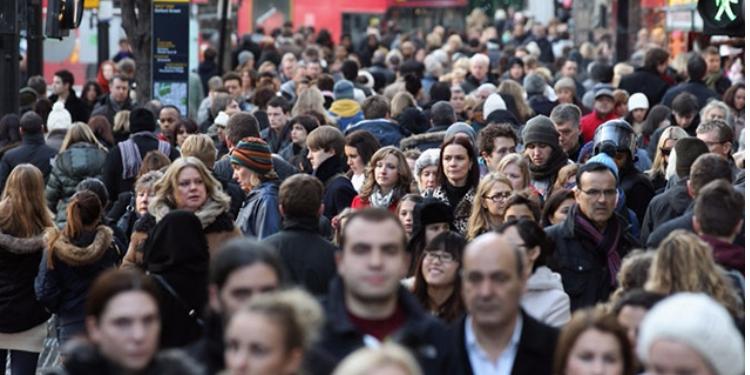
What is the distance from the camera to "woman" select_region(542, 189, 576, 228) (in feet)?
36.8

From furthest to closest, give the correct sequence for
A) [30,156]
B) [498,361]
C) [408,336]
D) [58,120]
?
[58,120], [30,156], [498,361], [408,336]

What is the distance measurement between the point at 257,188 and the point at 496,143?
2.04 meters

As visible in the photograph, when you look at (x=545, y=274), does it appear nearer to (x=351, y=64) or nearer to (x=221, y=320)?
(x=221, y=320)

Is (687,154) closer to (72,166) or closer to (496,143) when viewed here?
(496,143)

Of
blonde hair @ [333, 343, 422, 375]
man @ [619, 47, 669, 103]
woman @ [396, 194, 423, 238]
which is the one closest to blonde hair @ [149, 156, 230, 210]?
woman @ [396, 194, 423, 238]

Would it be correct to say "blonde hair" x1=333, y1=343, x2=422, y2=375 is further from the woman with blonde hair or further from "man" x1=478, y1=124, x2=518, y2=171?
"man" x1=478, y1=124, x2=518, y2=171

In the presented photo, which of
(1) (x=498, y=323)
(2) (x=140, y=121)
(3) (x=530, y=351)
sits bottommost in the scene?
(3) (x=530, y=351)

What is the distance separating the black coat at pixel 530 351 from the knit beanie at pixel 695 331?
75 centimetres

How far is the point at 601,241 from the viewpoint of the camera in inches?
419

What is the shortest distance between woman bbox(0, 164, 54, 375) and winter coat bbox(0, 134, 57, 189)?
4.05m

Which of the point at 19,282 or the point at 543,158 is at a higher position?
the point at 543,158

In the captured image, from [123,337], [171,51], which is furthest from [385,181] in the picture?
[171,51]

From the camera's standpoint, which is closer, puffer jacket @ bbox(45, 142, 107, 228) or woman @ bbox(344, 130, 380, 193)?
woman @ bbox(344, 130, 380, 193)

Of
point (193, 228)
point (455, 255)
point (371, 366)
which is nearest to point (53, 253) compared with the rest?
point (193, 228)
